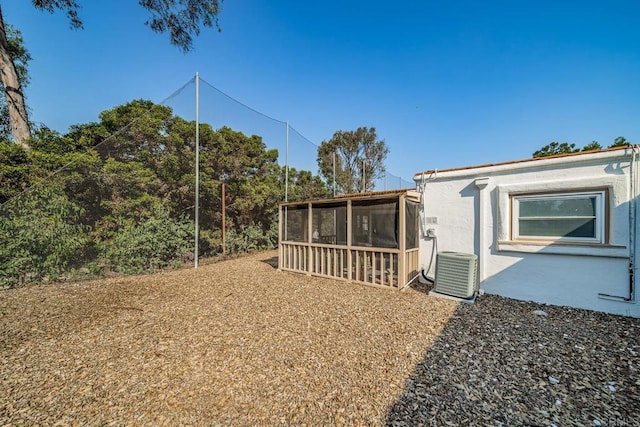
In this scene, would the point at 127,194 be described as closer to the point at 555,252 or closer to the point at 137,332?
the point at 137,332

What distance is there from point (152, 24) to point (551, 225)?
1002cm

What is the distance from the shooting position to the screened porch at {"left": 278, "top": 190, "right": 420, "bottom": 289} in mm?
→ 4539

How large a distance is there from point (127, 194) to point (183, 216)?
53.7 inches

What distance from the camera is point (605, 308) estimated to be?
137 inches

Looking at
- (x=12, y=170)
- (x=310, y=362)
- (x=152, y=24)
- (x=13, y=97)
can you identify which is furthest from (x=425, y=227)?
(x=13, y=97)

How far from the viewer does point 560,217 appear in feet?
12.6

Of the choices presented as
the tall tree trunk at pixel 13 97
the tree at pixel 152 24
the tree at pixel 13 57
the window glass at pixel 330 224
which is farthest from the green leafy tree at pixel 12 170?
the window glass at pixel 330 224

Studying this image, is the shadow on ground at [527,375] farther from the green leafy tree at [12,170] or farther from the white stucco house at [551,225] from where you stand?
the green leafy tree at [12,170]

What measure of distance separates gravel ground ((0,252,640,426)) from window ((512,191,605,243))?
112cm

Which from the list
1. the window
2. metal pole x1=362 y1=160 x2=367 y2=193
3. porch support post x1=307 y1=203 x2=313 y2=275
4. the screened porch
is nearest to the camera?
A: the window

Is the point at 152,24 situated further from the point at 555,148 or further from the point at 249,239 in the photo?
the point at 555,148

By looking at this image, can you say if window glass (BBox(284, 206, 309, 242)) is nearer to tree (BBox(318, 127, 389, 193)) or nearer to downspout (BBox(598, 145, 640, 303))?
downspout (BBox(598, 145, 640, 303))

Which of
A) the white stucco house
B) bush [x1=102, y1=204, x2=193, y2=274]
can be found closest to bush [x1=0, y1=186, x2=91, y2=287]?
bush [x1=102, y1=204, x2=193, y2=274]

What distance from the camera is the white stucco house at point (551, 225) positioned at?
3379mm
